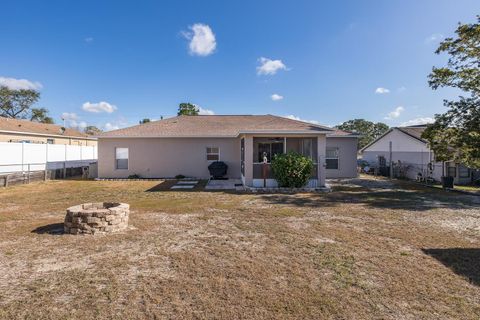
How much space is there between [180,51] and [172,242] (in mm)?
A: 16183

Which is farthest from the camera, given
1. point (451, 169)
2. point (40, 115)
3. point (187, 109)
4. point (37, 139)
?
point (40, 115)

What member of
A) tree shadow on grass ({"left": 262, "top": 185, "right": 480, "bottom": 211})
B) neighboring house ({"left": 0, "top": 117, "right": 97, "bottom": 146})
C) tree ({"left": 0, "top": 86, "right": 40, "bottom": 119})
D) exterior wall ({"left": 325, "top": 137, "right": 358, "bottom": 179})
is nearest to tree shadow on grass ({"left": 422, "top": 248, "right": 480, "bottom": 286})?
tree shadow on grass ({"left": 262, "top": 185, "right": 480, "bottom": 211})

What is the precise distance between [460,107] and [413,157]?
6969mm

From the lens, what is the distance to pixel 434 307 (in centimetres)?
304

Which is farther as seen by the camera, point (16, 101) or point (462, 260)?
point (16, 101)

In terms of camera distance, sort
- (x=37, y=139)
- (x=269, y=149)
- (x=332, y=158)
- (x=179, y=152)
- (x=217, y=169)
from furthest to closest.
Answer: (x=37, y=139) < (x=332, y=158) < (x=179, y=152) < (x=217, y=169) < (x=269, y=149)

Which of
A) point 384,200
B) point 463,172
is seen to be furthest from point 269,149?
point 463,172

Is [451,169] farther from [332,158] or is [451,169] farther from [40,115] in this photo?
[40,115]

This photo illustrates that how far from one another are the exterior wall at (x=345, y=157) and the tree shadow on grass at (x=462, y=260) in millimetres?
12805

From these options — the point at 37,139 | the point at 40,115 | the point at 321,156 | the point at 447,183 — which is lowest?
the point at 447,183

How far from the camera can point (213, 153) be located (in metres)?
17.2

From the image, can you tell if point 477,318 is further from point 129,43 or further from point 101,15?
point 129,43

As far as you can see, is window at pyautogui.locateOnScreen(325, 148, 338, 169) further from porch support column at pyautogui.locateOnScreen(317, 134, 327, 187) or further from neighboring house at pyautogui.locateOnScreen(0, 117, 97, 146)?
neighboring house at pyautogui.locateOnScreen(0, 117, 97, 146)

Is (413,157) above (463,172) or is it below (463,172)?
above
